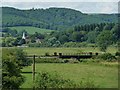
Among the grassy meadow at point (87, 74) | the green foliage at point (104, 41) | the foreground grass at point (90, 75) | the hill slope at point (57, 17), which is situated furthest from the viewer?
the hill slope at point (57, 17)

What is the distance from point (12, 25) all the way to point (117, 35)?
172 feet

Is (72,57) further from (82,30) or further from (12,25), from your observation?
(12,25)

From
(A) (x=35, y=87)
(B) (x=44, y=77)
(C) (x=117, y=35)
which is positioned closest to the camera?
(A) (x=35, y=87)

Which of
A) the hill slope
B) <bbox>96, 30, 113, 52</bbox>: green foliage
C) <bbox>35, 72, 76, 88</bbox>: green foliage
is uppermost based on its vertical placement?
the hill slope

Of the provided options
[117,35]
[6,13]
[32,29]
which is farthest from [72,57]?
[6,13]

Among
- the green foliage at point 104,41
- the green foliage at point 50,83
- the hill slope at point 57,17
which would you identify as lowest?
the green foliage at point 104,41

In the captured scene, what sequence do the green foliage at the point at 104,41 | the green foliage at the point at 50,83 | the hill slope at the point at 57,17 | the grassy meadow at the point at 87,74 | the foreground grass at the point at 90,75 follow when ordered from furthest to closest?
the hill slope at the point at 57,17 < the green foliage at the point at 104,41 < the grassy meadow at the point at 87,74 < the foreground grass at the point at 90,75 < the green foliage at the point at 50,83

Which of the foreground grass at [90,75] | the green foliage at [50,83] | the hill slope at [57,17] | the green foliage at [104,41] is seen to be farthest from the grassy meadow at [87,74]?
the hill slope at [57,17]


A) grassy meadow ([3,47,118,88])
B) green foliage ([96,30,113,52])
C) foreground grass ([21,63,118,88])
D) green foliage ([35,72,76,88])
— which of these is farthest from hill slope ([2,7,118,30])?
green foliage ([35,72,76,88])

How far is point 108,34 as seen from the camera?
7012 cm

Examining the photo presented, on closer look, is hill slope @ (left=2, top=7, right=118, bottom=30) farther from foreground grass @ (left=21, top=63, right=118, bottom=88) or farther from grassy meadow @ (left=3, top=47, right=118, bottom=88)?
foreground grass @ (left=21, top=63, right=118, bottom=88)

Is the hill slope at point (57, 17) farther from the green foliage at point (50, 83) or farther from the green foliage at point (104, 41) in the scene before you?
the green foliage at point (50, 83)

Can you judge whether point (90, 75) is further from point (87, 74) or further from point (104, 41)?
point (104, 41)

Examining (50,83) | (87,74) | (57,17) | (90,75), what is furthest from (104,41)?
(57,17)
